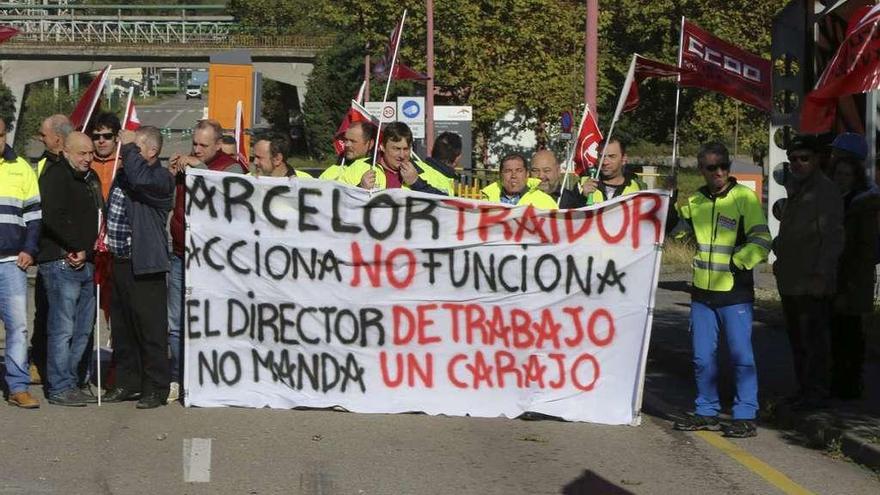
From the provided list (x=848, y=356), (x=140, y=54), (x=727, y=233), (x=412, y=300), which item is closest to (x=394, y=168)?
(x=412, y=300)

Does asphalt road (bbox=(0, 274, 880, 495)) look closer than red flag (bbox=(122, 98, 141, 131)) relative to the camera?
Yes

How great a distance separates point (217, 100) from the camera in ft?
104

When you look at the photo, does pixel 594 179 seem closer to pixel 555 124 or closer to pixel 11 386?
pixel 11 386

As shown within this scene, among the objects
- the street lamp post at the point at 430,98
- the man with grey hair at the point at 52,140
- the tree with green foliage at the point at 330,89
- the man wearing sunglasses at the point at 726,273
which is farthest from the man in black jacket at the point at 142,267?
the tree with green foliage at the point at 330,89

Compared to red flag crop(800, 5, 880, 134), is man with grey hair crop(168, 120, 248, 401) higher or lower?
lower

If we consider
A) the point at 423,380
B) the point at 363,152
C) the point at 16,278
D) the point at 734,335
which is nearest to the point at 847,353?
the point at 734,335

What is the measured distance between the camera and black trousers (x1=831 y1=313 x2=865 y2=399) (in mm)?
10570

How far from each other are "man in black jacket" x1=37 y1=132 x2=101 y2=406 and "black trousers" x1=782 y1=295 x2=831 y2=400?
474cm

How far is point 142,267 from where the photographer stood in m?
10.0

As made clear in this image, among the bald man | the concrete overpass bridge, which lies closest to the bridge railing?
the concrete overpass bridge

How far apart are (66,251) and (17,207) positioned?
1.57 feet

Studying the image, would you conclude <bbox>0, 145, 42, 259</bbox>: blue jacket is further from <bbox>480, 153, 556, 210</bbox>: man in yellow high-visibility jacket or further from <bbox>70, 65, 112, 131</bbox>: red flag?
<bbox>480, 153, 556, 210</bbox>: man in yellow high-visibility jacket

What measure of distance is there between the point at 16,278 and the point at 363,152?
259 centimetres

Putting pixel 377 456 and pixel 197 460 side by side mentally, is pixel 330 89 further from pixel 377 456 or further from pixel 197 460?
pixel 197 460
